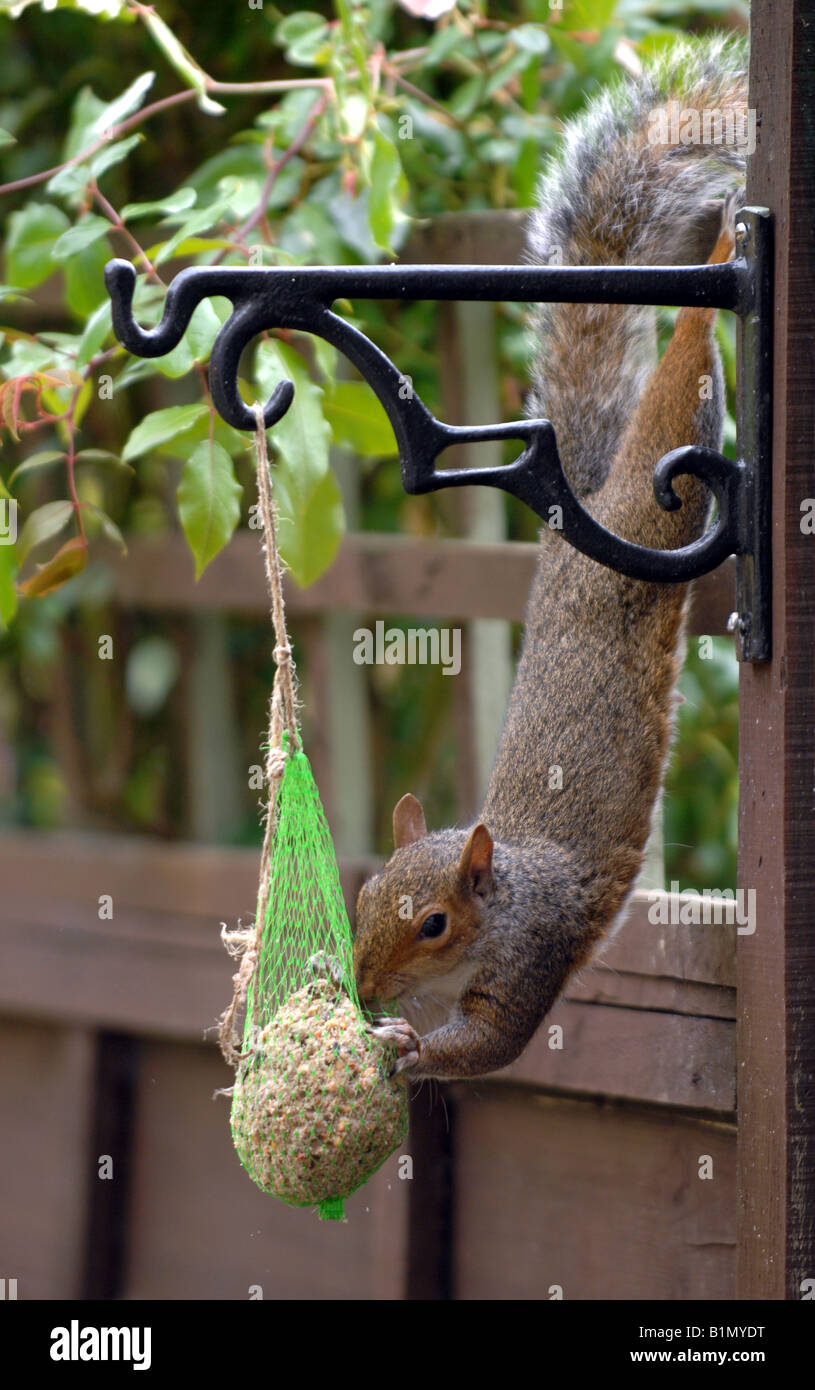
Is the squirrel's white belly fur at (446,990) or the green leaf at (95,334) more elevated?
the green leaf at (95,334)

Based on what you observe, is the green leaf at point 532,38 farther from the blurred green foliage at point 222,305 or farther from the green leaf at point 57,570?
the green leaf at point 57,570

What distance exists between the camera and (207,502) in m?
1.33

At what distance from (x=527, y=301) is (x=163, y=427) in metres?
0.46

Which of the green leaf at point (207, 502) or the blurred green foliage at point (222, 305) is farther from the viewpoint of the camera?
the blurred green foliage at point (222, 305)

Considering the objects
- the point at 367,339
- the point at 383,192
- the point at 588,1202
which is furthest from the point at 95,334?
the point at 588,1202

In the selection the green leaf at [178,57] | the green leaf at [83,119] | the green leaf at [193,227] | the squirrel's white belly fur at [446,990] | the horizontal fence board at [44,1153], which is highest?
the green leaf at [83,119]

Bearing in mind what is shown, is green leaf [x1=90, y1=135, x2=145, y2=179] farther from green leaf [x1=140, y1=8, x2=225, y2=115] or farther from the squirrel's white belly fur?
the squirrel's white belly fur

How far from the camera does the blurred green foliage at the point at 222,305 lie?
1.43m

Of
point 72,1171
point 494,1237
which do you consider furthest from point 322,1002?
point 72,1171

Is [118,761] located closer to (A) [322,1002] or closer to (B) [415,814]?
(B) [415,814]

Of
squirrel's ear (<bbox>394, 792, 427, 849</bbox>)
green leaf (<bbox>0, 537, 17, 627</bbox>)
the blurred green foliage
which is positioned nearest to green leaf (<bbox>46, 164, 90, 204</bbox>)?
the blurred green foliage

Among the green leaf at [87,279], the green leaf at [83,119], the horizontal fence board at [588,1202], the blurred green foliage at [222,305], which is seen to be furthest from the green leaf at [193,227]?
the horizontal fence board at [588,1202]

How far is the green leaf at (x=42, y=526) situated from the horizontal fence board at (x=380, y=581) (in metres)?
0.55

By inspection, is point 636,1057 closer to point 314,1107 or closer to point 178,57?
point 314,1107
